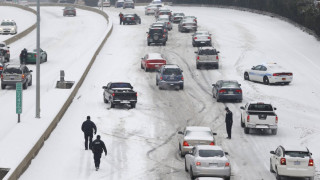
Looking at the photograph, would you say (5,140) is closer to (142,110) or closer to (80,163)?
(80,163)

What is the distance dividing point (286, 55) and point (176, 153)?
32.8 m

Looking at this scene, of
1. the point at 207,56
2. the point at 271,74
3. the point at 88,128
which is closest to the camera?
the point at 88,128

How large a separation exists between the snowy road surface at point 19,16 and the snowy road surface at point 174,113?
26.1 metres

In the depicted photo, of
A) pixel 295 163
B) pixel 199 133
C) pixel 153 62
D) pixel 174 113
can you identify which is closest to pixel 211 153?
pixel 295 163

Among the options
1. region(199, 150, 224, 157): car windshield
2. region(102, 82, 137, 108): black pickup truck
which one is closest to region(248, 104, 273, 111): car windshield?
region(102, 82, 137, 108): black pickup truck

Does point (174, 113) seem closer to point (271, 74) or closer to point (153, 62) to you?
point (271, 74)

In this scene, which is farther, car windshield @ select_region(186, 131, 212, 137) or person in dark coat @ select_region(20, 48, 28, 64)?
person in dark coat @ select_region(20, 48, 28, 64)

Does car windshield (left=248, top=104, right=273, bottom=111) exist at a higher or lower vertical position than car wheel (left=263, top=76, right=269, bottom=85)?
higher

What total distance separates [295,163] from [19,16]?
8606cm

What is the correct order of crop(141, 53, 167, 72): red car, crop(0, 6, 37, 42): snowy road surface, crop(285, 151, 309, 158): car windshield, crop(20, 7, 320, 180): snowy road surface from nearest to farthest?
crop(285, 151, 309, 158): car windshield, crop(20, 7, 320, 180): snowy road surface, crop(141, 53, 167, 72): red car, crop(0, 6, 37, 42): snowy road surface

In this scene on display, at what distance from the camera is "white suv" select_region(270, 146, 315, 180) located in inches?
1010

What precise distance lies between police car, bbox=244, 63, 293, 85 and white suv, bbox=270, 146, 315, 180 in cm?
2234

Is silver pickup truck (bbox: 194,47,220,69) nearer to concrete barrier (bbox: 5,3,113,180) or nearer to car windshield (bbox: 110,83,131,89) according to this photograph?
concrete barrier (bbox: 5,3,113,180)

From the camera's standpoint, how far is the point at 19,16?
10662 centimetres
